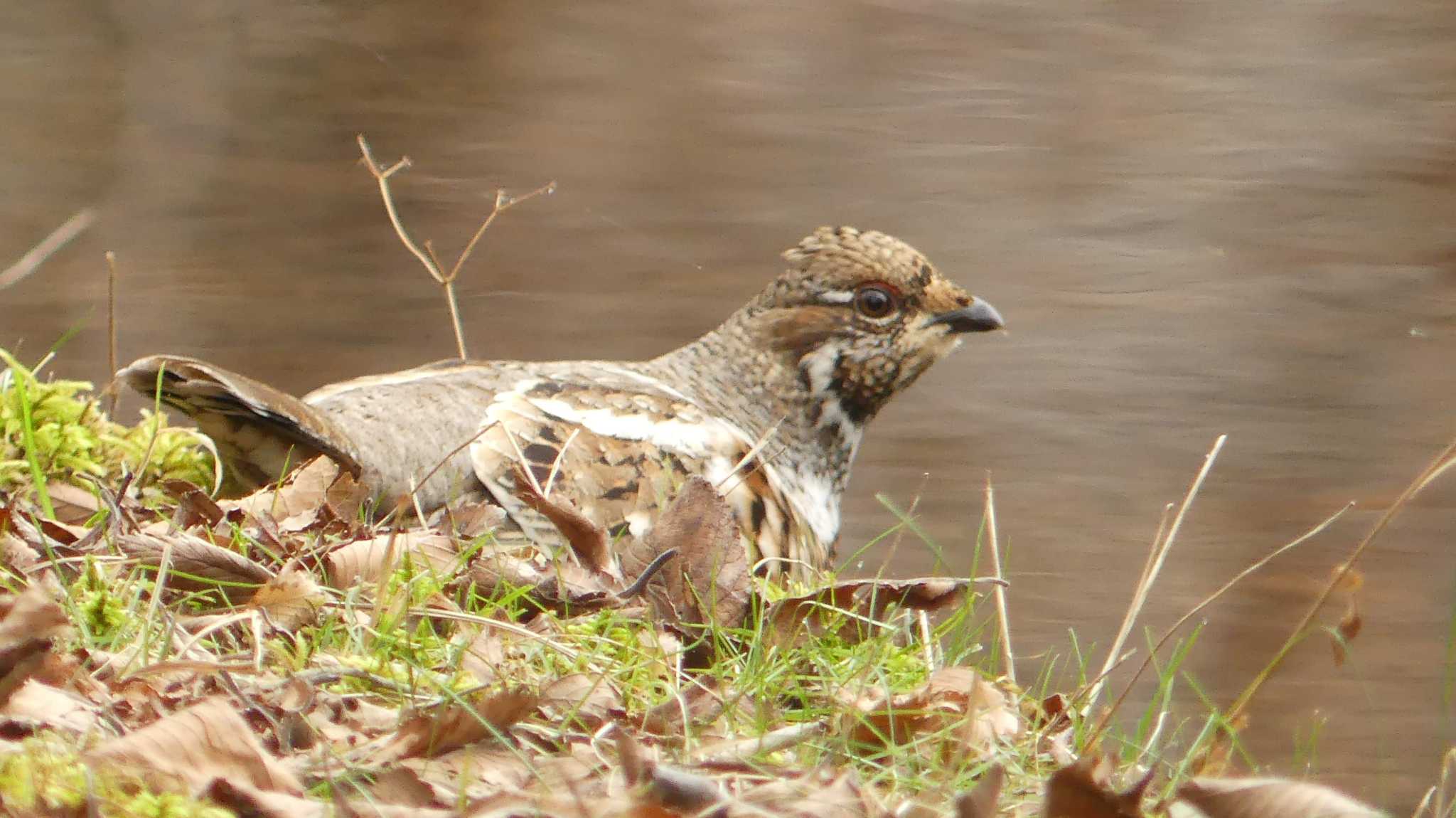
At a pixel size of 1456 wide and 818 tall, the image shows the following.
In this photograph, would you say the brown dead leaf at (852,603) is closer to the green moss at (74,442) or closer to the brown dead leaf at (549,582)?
the brown dead leaf at (549,582)

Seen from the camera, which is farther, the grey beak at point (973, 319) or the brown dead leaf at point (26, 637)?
the grey beak at point (973, 319)

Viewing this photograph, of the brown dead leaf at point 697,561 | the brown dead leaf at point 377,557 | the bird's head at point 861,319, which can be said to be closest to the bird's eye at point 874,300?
the bird's head at point 861,319

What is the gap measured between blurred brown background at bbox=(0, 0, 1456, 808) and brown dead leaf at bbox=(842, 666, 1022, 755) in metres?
4.06

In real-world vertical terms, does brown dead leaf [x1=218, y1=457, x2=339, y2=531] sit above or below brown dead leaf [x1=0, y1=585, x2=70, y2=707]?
below

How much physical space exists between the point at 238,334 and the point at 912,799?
578 centimetres

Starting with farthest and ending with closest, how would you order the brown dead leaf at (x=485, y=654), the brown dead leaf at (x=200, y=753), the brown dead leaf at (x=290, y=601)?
the brown dead leaf at (x=290, y=601) → the brown dead leaf at (x=485, y=654) → the brown dead leaf at (x=200, y=753)

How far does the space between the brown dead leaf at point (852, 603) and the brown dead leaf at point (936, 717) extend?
295mm

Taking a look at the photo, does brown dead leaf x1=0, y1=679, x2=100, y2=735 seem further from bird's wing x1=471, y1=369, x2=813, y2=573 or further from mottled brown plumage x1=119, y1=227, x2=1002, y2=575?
bird's wing x1=471, y1=369, x2=813, y2=573

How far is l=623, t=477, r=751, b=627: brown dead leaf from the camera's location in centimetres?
321

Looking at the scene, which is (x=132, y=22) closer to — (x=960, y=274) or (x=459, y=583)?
(x=960, y=274)

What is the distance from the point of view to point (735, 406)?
5.20 m

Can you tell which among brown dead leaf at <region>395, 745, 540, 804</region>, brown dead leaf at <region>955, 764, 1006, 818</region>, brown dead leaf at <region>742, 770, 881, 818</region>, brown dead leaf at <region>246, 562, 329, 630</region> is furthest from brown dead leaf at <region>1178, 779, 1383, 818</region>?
brown dead leaf at <region>246, 562, 329, 630</region>

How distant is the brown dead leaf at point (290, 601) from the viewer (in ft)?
9.73

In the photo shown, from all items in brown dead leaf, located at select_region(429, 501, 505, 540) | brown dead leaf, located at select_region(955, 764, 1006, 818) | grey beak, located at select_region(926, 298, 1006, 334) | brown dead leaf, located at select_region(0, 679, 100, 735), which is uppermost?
brown dead leaf, located at select_region(0, 679, 100, 735)
